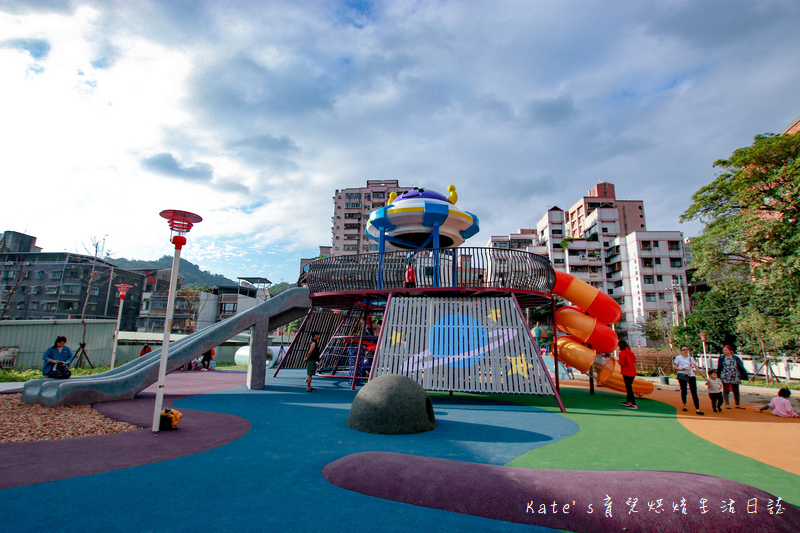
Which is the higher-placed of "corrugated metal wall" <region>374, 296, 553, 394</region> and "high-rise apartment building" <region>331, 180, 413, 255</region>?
"high-rise apartment building" <region>331, 180, 413, 255</region>

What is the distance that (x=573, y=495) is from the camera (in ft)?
11.5

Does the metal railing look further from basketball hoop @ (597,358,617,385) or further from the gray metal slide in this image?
basketball hoop @ (597,358,617,385)

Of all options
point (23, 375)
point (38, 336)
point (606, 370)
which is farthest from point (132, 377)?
point (606, 370)

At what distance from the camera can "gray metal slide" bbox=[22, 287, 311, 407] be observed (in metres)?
8.94

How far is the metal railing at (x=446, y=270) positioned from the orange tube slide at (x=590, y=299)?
680 mm

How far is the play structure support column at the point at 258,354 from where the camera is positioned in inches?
498

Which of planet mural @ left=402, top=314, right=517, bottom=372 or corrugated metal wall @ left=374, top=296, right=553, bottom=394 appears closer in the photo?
corrugated metal wall @ left=374, top=296, right=553, bottom=394

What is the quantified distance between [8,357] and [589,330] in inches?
969

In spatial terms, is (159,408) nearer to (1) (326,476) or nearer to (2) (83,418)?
(2) (83,418)

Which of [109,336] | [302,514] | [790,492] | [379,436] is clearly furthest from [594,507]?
[109,336]

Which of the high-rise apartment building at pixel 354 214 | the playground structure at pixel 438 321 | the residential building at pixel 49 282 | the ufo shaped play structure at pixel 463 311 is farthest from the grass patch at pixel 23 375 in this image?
the high-rise apartment building at pixel 354 214

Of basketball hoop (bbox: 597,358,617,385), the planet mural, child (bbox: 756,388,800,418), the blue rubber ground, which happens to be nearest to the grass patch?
the blue rubber ground

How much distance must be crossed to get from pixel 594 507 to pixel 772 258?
80.4 feet

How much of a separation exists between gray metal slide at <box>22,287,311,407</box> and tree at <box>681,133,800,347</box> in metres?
23.5
